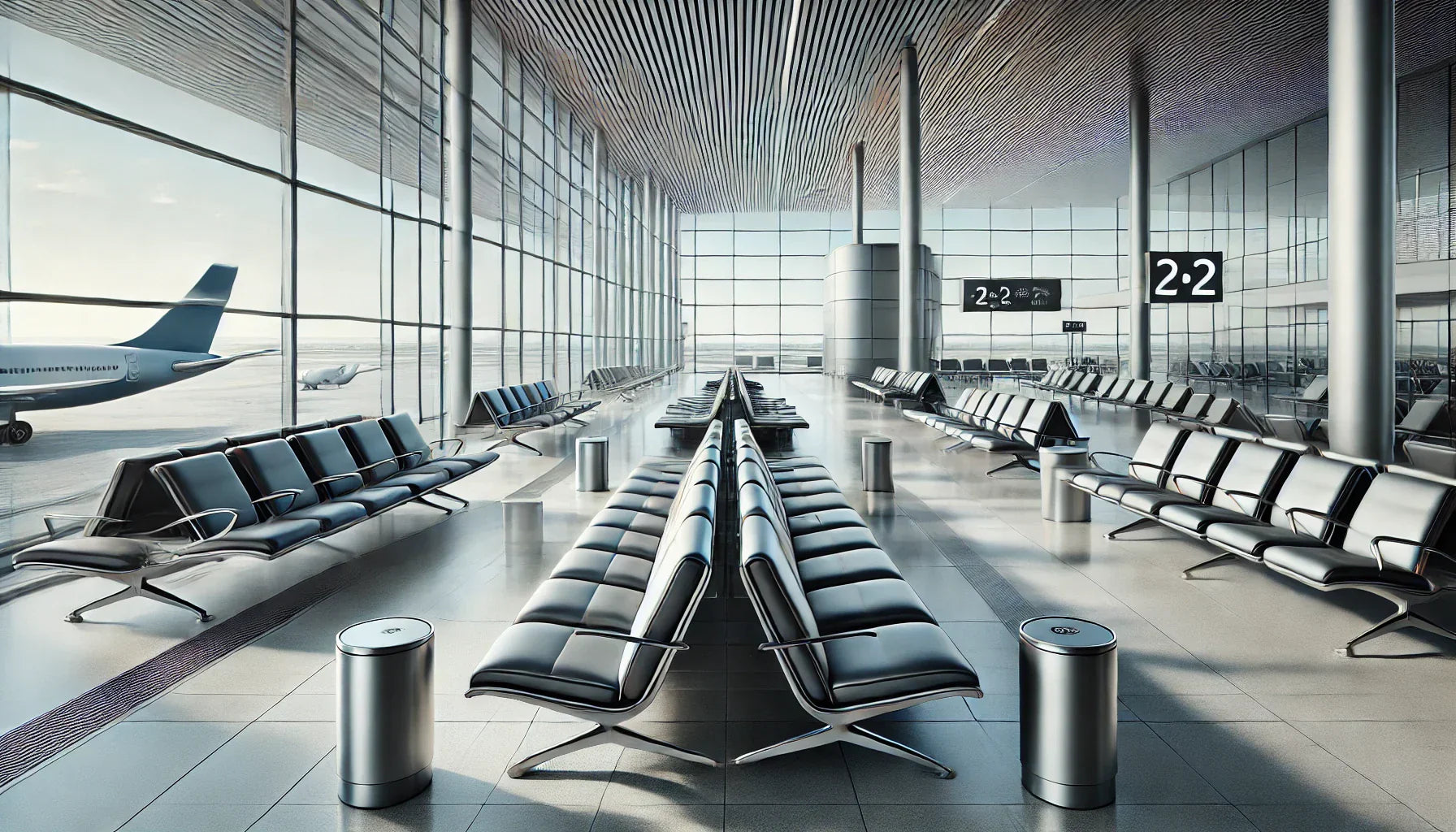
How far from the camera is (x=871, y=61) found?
1627 cm

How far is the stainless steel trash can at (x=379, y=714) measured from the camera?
2672 mm

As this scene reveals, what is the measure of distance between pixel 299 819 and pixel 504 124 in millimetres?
14348

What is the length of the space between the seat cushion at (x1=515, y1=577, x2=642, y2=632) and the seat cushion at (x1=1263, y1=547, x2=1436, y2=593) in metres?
3.32

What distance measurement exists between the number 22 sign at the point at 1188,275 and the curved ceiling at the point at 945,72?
11.7 feet

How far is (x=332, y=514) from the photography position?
5.42m

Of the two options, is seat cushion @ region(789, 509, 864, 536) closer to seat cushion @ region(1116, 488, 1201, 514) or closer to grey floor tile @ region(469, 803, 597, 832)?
grey floor tile @ region(469, 803, 597, 832)

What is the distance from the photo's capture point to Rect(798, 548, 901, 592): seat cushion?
12.1ft

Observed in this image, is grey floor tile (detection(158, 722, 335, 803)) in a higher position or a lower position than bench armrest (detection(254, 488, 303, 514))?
lower

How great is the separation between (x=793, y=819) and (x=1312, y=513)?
3.67m

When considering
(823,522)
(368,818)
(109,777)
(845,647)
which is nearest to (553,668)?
(368,818)

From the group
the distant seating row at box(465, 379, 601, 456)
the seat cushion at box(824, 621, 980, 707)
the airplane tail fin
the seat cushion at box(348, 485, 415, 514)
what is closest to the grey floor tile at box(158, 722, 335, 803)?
the seat cushion at box(824, 621, 980, 707)

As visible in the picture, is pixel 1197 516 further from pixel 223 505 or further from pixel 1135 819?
pixel 223 505

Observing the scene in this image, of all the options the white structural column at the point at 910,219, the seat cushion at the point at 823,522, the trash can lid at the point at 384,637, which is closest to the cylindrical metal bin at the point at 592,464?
the seat cushion at the point at 823,522

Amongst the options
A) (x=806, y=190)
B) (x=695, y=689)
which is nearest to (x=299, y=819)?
(x=695, y=689)
